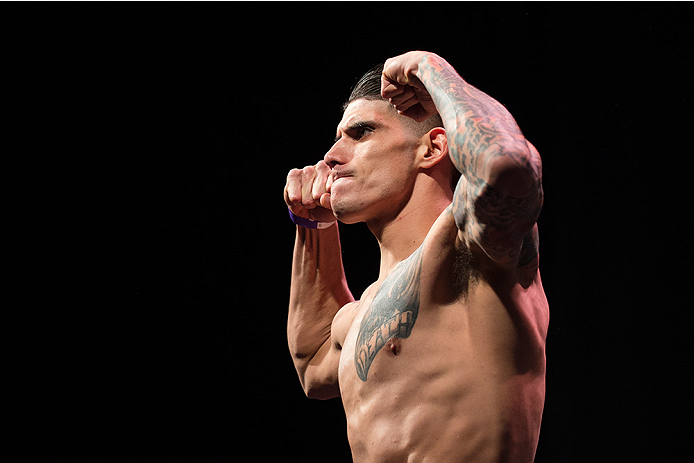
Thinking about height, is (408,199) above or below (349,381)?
above

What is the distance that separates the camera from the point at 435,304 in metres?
1.08

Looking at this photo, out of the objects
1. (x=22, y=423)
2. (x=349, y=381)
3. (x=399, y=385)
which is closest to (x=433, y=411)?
(x=399, y=385)

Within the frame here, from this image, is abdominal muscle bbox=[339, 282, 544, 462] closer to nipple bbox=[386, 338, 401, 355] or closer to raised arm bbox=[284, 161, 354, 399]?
nipple bbox=[386, 338, 401, 355]

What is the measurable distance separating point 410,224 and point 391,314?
24 centimetres

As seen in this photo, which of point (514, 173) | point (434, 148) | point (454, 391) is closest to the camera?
point (514, 173)

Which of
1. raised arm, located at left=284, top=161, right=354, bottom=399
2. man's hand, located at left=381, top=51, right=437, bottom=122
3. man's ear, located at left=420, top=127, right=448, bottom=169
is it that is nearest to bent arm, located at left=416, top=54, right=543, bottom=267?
man's hand, located at left=381, top=51, right=437, bottom=122

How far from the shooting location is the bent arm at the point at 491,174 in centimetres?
84

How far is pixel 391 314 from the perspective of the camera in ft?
3.68

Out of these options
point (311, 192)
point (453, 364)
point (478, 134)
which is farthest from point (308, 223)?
point (478, 134)

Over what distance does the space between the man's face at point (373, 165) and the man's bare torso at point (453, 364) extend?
214 millimetres

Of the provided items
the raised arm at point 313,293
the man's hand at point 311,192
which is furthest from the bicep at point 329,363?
the man's hand at point 311,192

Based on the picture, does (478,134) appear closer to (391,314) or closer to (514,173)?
(514,173)

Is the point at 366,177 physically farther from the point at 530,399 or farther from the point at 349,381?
the point at 530,399

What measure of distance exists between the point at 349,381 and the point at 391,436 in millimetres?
145
